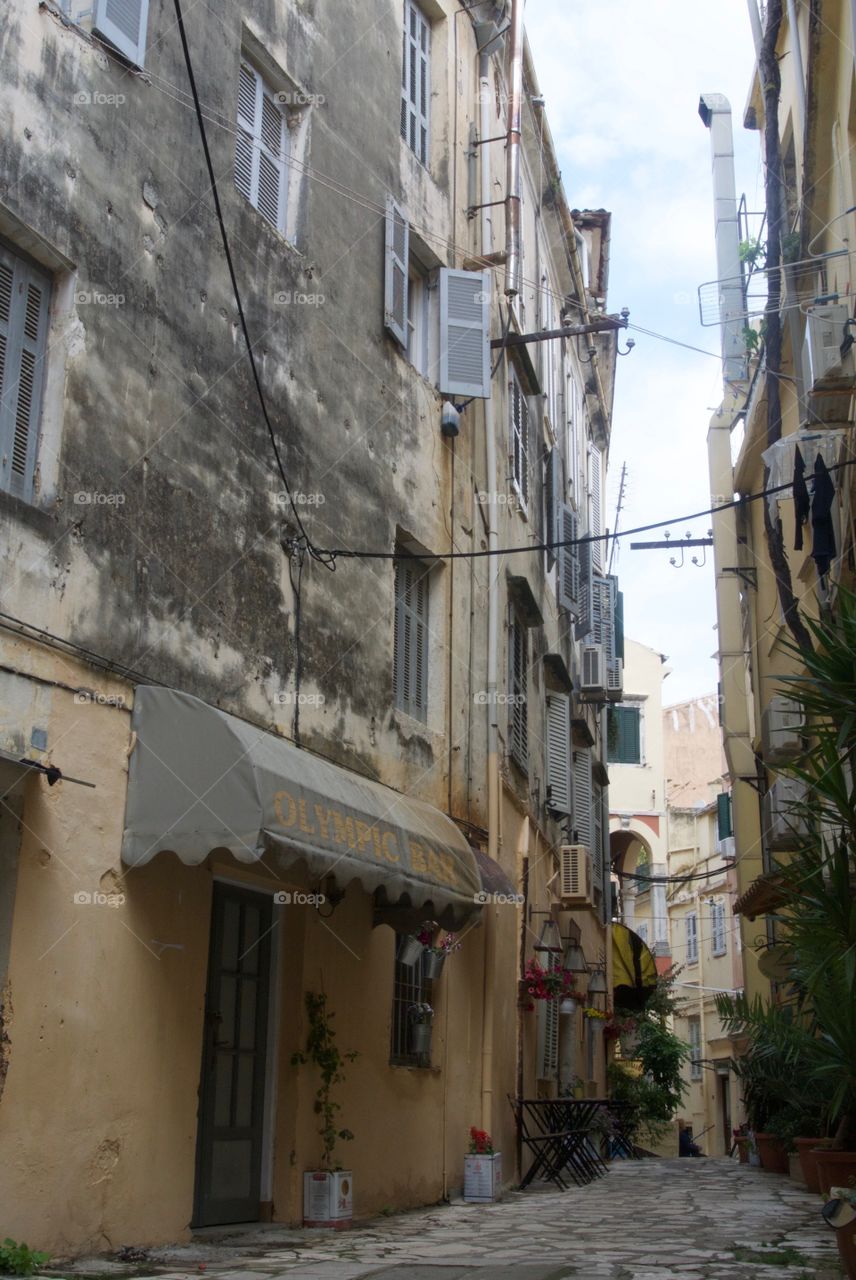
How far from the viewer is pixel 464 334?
1370 cm

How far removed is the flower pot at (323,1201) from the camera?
353 inches

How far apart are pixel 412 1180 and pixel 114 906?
4.85m

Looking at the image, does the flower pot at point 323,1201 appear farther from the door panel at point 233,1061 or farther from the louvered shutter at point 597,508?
the louvered shutter at point 597,508

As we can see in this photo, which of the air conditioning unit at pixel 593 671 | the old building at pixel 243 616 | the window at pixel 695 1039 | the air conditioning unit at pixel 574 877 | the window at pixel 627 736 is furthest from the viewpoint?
the window at pixel 695 1039

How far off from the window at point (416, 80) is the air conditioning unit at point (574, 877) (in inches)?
365

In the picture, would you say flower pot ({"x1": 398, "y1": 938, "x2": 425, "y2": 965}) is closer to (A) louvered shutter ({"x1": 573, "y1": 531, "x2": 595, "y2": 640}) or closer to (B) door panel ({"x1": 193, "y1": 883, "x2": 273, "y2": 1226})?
(B) door panel ({"x1": 193, "y1": 883, "x2": 273, "y2": 1226})

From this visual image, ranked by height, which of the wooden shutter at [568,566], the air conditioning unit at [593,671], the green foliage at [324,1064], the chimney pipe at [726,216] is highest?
the chimney pipe at [726,216]

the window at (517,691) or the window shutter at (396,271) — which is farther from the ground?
the window shutter at (396,271)

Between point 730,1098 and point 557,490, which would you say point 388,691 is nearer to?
point 557,490

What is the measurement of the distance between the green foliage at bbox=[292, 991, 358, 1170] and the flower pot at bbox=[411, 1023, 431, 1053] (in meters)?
1.88

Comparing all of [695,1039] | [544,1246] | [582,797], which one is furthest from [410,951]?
[695,1039]

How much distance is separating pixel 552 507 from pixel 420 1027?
9.70 meters

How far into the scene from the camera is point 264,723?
909 cm

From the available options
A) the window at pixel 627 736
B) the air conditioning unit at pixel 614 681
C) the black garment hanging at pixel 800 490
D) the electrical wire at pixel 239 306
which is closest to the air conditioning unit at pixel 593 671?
the air conditioning unit at pixel 614 681
